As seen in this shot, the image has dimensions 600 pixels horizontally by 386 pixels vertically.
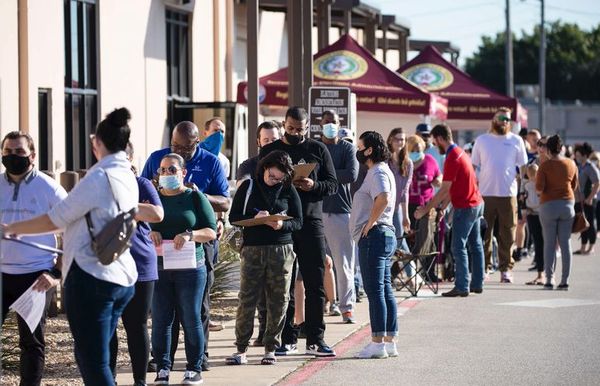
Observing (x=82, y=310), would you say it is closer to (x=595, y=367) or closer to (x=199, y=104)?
(x=595, y=367)

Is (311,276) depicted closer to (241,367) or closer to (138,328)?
(241,367)

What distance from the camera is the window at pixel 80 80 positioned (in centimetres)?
2297

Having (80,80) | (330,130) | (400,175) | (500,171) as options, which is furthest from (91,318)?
(80,80)

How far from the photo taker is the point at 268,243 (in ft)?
36.2

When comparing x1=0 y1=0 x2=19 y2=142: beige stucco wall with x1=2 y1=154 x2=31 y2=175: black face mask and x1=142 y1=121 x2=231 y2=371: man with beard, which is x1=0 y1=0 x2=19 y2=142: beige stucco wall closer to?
x1=142 y1=121 x2=231 y2=371: man with beard

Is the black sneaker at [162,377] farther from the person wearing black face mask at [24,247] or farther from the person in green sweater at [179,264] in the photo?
the person wearing black face mask at [24,247]

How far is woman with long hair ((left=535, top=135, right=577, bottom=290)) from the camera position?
17562 millimetres

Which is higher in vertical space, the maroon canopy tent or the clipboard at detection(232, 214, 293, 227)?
the maroon canopy tent

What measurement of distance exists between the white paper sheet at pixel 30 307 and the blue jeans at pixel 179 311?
1535 millimetres

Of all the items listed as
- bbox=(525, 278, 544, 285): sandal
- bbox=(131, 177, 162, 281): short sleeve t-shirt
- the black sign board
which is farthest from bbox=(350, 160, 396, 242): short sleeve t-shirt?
bbox=(525, 278, 544, 285): sandal

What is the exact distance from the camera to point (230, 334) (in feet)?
43.9

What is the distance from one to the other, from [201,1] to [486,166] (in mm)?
13373

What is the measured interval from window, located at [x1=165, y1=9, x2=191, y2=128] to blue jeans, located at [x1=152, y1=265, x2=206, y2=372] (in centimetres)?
1827

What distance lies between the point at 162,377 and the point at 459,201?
24.7 ft
